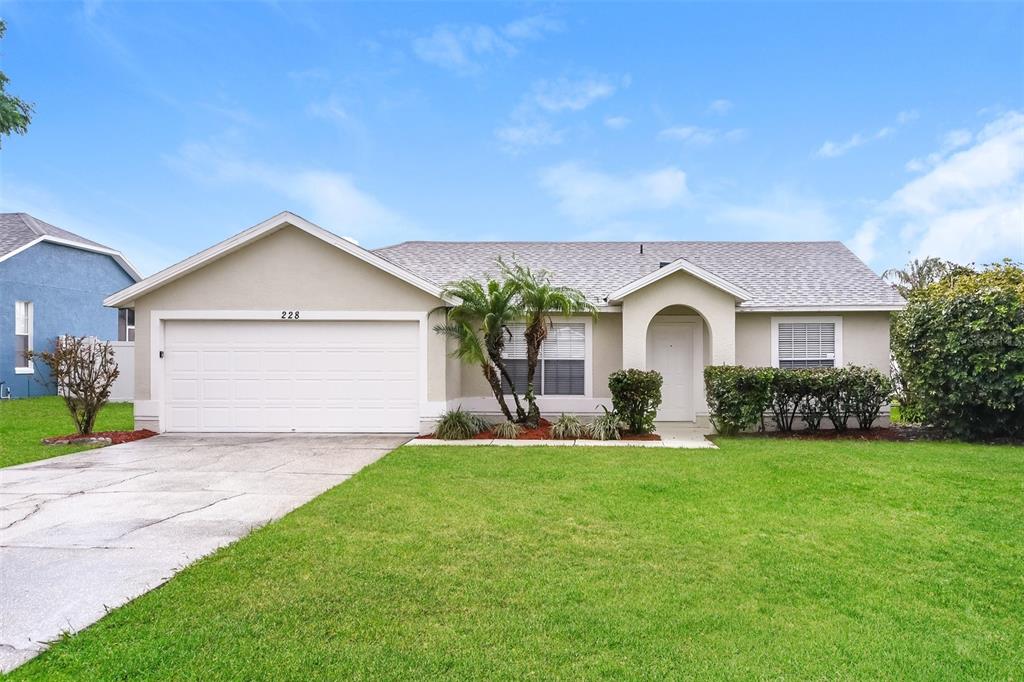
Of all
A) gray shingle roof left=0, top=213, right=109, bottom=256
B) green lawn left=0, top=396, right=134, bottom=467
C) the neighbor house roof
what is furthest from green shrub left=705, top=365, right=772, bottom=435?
gray shingle roof left=0, top=213, right=109, bottom=256

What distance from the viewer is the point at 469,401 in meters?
13.9

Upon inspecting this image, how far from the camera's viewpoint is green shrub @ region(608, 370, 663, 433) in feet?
39.1

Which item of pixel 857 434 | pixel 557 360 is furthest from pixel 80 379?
pixel 857 434

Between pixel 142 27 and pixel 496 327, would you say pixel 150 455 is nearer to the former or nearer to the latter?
pixel 496 327

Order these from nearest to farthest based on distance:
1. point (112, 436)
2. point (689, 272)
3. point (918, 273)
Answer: point (112, 436) → point (689, 272) → point (918, 273)

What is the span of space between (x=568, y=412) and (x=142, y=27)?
12.1 metres

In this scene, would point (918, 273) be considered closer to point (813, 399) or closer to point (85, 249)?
point (813, 399)

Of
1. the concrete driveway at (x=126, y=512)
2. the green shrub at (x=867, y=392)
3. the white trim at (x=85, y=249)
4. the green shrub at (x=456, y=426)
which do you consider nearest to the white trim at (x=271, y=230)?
the green shrub at (x=456, y=426)

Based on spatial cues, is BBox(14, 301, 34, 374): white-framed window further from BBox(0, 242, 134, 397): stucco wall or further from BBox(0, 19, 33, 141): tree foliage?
BBox(0, 19, 33, 141): tree foliage

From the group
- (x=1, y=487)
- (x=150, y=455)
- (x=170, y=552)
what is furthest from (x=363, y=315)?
(x=170, y=552)

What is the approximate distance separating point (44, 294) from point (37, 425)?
34.2 feet

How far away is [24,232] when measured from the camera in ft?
70.5

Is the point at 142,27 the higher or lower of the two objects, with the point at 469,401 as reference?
higher

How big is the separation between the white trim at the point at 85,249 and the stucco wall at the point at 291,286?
12.3m
